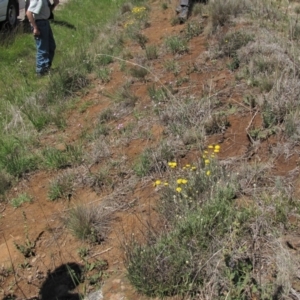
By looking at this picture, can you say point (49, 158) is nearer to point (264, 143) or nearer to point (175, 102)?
point (175, 102)

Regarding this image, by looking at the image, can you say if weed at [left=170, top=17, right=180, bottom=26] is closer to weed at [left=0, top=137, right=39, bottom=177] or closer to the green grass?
the green grass

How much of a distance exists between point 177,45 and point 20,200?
3.87 meters

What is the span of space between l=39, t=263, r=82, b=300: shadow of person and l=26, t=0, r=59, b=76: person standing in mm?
5426

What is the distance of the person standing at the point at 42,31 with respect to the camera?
7.99 meters

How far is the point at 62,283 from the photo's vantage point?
353 cm

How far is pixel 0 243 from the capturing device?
419 centimetres

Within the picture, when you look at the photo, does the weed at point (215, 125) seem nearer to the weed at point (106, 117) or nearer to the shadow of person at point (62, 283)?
the weed at point (106, 117)

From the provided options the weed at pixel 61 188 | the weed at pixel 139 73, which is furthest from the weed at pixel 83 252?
the weed at pixel 139 73

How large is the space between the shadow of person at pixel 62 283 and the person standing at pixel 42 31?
5.43 meters

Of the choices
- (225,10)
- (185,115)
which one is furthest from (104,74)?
(185,115)

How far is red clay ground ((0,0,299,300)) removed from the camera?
144 inches

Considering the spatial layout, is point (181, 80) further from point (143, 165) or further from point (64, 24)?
point (64, 24)

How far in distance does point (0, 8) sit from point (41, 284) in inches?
350

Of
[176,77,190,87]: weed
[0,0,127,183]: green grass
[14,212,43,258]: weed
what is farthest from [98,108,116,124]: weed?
[14,212,43,258]: weed
